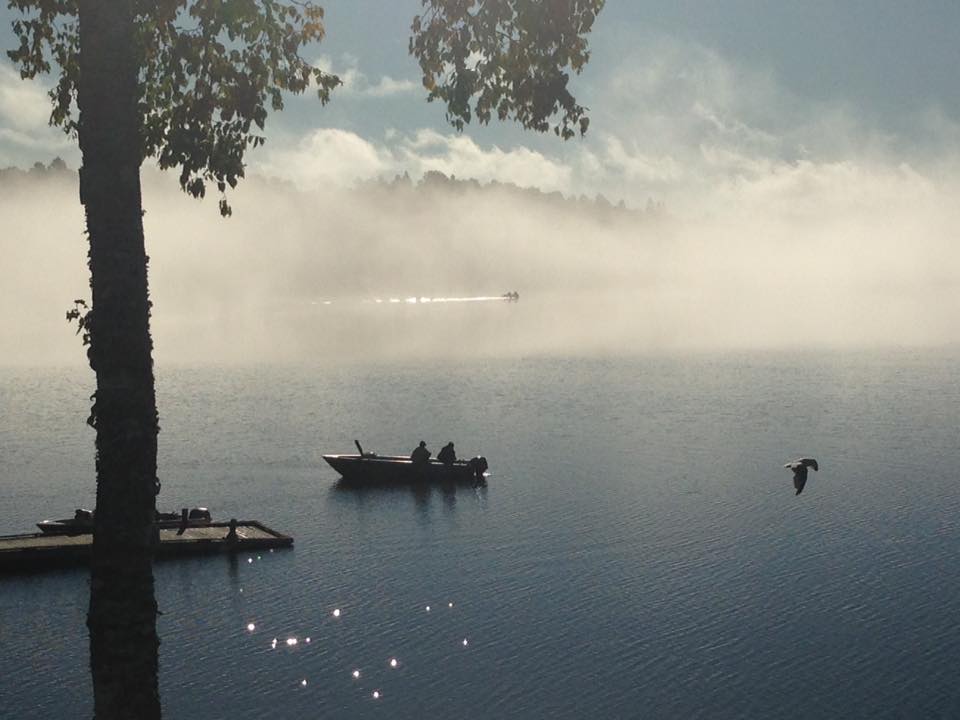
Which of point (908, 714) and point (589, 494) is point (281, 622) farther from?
point (589, 494)

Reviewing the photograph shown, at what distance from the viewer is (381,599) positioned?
1658 inches

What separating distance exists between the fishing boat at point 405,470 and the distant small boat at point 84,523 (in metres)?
17.5

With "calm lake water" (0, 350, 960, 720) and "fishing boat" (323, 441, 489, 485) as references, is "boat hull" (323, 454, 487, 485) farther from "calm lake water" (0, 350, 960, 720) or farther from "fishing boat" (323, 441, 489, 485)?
"calm lake water" (0, 350, 960, 720)

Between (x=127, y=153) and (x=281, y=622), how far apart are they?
30.7 m

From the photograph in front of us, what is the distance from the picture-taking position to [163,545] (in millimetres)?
47594

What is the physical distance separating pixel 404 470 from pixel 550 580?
25.8 m

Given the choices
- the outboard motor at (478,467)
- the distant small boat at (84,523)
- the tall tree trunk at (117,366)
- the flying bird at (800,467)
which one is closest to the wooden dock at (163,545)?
the distant small boat at (84,523)

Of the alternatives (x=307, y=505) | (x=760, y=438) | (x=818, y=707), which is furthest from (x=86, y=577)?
(x=760, y=438)

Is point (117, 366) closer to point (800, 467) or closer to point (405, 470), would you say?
point (800, 467)

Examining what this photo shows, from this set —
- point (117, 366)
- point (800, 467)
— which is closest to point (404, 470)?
point (800, 467)

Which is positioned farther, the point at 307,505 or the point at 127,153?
the point at 307,505

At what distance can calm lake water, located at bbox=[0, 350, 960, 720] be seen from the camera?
107ft

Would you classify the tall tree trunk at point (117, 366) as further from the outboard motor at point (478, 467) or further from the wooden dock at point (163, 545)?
the outboard motor at point (478, 467)

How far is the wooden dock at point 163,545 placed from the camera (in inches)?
1811
